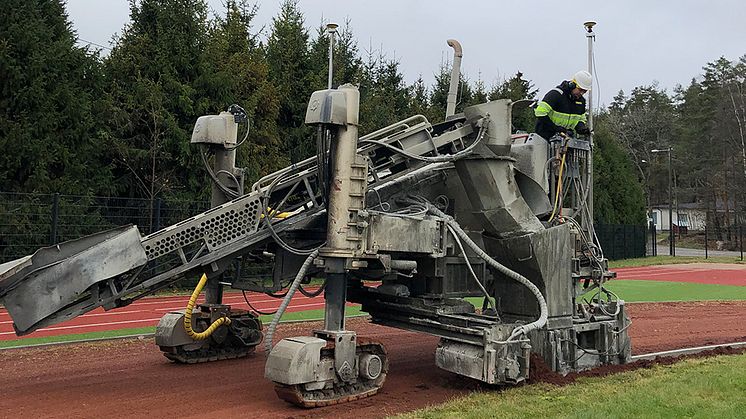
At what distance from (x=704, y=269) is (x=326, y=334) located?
3191 cm

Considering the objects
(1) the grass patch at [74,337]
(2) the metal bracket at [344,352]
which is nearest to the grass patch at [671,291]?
(1) the grass patch at [74,337]

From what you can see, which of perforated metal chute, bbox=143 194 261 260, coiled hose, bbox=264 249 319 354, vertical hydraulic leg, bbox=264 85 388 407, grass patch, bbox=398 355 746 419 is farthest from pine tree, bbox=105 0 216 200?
grass patch, bbox=398 355 746 419

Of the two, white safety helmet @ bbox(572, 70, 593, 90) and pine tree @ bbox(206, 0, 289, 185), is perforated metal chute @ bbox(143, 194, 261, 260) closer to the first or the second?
white safety helmet @ bbox(572, 70, 593, 90)

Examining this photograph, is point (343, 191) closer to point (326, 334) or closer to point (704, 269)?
point (326, 334)

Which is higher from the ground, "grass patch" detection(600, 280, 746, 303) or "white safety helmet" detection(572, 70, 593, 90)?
"white safety helmet" detection(572, 70, 593, 90)

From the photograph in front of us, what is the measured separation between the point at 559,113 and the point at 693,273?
25.5 metres

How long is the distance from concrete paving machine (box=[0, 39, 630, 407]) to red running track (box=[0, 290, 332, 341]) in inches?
176

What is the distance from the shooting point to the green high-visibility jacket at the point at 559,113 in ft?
30.1

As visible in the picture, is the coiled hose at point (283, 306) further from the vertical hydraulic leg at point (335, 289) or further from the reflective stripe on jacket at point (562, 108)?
the reflective stripe on jacket at point (562, 108)

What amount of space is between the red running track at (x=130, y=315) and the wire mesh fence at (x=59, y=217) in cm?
229

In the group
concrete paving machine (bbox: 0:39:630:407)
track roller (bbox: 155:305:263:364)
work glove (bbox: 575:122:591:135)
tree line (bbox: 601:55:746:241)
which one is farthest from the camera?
tree line (bbox: 601:55:746:241)

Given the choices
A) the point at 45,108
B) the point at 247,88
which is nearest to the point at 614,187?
the point at 247,88

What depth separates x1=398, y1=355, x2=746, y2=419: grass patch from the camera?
259 inches

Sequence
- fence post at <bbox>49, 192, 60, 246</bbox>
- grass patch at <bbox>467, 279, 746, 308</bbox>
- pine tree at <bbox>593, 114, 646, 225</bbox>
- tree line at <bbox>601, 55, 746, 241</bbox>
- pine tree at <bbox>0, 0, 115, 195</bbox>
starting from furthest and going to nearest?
tree line at <bbox>601, 55, 746, 241</bbox> → pine tree at <bbox>593, 114, 646, 225</bbox> → grass patch at <bbox>467, 279, 746, 308</bbox> → pine tree at <bbox>0, 0, 115, 195</bbox> → fence post at <bbox>49, 192, 60, 246</bbox>
